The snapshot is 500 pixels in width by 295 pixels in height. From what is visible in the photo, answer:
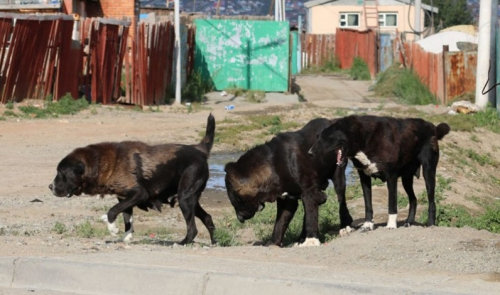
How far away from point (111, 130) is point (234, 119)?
3369mm

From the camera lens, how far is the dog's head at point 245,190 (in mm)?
9938

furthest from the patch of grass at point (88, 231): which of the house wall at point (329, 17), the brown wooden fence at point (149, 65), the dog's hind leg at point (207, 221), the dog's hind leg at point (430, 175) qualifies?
the house wall at point (329, 17)

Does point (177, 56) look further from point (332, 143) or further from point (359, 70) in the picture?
point (359, 70)

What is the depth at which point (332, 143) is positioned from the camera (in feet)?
32.8

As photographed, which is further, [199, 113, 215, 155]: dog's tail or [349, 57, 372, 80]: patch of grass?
[349, 57, 372, 80]: patch of grass

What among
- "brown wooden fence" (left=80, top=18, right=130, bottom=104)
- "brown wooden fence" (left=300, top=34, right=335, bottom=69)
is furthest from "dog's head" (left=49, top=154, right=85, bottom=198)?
"brown wooden fence" (left=300, top=34, right=335, bottom=69)

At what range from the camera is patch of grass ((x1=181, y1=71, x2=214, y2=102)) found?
3048cm

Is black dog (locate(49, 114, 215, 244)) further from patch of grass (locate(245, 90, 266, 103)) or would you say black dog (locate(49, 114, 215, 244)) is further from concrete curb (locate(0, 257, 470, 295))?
patch of grass (locate(245, 90, 266, 103))

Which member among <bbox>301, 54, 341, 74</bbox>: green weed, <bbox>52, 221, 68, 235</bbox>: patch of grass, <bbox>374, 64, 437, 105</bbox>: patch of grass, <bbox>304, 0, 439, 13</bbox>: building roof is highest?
<bbox>304, 0, 439, 13</bbox>: building roof

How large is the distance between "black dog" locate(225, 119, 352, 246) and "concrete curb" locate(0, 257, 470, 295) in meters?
2.06

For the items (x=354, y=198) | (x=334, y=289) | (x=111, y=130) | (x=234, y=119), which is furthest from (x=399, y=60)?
(x=334, y=289)

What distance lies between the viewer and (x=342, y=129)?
33.2 feet

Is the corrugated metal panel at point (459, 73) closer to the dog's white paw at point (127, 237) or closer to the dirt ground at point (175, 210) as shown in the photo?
the dirt ground at point (175, 210)

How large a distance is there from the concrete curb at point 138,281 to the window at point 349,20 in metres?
63.4
